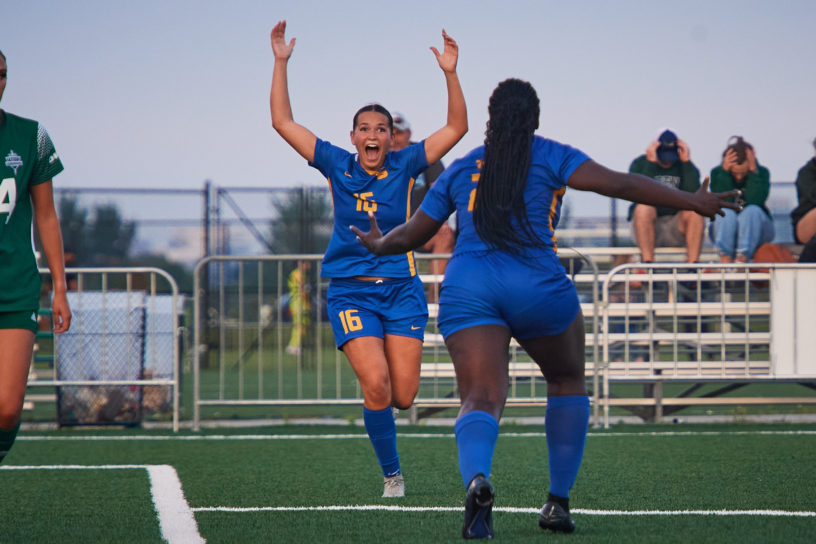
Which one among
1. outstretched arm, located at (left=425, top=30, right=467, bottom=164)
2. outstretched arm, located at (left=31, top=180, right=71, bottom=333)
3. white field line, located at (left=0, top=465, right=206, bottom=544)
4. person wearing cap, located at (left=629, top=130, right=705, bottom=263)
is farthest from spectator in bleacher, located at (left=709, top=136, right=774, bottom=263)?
outstretched arm, located at (left=31, top=180, right=71, bottom=333)

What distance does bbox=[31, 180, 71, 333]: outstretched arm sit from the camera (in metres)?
4.56

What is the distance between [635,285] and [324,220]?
460 inches

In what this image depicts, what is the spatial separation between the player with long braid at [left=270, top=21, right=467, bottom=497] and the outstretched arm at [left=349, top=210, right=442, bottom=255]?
1.22 meters

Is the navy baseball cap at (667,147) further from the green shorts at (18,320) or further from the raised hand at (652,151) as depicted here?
the green shorts at (18,320)

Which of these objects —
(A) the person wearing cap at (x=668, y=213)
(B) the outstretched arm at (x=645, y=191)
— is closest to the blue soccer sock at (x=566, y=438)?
(B) the outstretched arm at (x=645, y=191)

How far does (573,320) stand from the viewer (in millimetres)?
4266

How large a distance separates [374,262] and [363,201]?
335 millimetres

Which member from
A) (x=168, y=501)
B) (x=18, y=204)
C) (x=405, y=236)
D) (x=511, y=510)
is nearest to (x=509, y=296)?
(x=405, y=236)

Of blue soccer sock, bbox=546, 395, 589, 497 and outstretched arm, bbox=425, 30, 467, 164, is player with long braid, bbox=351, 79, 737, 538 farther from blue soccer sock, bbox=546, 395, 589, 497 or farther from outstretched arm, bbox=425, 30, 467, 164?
outstretched arm, bbox=425, 30, 467, 164

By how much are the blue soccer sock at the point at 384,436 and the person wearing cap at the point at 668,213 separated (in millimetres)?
6574

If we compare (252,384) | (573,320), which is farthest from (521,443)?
(252,384)

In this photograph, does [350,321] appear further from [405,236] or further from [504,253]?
[504,253]

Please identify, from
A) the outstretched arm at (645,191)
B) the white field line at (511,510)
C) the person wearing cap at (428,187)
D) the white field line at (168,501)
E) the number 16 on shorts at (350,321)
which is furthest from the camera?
the person wearing cap at (428,187)

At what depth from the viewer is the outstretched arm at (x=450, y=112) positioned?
18.0ft
